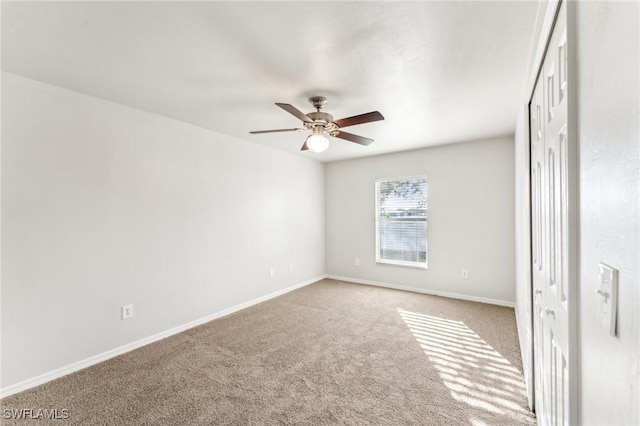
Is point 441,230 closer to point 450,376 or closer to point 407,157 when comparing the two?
point 407,157

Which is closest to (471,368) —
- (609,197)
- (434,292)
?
(434,292)

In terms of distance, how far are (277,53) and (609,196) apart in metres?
1.95

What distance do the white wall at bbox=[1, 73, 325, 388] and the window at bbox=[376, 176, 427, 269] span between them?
2224 millimetres

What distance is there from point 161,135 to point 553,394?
12.3 ft

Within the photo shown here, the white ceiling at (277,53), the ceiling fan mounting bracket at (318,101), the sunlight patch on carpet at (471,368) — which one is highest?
the white ceiling at (277,53)

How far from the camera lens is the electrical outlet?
2.83 metres

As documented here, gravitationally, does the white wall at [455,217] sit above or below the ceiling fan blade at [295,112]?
below

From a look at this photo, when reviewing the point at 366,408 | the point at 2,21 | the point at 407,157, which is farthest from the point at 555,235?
the point at 407,157

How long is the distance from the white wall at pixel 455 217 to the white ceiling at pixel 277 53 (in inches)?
50.7

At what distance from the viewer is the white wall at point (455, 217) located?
4.08 metres

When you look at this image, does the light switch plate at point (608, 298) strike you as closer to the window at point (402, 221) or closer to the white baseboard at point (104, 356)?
the white baseboard at point (104, 356)

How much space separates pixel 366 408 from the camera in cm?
196

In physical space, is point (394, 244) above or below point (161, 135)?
below

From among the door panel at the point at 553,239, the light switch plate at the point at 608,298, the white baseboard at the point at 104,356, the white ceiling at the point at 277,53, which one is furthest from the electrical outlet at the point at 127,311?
the light switch plate at the point at 608,298
